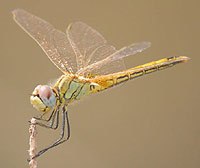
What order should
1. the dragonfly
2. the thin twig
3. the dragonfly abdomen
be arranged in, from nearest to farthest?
the thin twig < the dragonfly < the dragonfly abdomen

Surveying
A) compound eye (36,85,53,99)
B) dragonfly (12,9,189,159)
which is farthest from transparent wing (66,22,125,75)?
compound eye (36,85,53,99)

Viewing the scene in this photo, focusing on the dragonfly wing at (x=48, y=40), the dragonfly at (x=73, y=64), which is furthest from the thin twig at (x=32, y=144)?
the dragonfly wing at (x=48, y=40)

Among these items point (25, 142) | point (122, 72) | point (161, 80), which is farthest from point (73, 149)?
point (122, 72)

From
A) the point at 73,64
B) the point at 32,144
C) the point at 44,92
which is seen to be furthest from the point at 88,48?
the point at 32,144

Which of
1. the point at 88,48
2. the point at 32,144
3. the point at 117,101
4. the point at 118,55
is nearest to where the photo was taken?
the point at 32,144

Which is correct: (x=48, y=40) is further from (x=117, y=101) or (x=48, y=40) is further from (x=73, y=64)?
(x=117, y=101)

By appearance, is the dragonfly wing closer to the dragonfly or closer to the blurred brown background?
the dragonfly

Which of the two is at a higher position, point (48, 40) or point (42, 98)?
point (48, 40)
